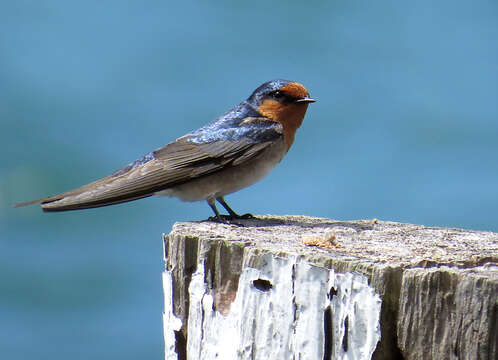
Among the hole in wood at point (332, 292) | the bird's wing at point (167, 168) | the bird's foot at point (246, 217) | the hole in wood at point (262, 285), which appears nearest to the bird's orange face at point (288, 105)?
the bird's wing at point (167, 168)

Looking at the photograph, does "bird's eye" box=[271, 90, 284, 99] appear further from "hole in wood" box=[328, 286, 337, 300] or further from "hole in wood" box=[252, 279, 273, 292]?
"hole in wood" box=[328, 286, 337, 300]

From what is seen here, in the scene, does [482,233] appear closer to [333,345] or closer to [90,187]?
[333,345]

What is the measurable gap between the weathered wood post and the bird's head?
41.2 inches

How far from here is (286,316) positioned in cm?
207

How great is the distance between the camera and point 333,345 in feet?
6.55

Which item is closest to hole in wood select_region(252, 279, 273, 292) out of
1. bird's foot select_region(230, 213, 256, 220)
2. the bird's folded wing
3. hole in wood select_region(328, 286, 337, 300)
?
hole in wood select_region(328, 286, 337, 300)

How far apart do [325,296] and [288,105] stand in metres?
1.61

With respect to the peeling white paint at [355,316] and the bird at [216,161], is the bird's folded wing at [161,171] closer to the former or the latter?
the bird at [216,161]

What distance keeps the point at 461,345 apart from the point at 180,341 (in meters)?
0.89

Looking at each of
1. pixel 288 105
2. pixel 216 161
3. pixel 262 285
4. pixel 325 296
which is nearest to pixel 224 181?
pixel 216 161

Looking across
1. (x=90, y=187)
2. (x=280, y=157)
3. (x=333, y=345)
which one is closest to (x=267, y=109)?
(x=280, y=157)

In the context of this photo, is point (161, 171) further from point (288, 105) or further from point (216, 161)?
point (288, 105)

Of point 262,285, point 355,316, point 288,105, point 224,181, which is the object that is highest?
point 288,105

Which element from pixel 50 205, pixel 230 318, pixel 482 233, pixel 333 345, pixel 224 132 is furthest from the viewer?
pixel 224 132
